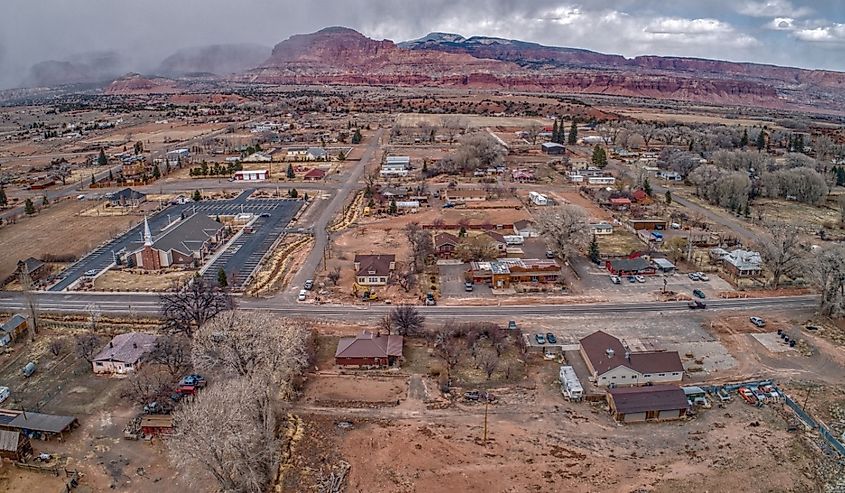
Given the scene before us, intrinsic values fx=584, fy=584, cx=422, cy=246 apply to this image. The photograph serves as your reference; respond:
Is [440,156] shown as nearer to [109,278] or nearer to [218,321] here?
[109,278]

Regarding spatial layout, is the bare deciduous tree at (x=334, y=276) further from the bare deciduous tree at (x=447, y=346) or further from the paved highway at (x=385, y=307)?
the bare deciduous tree at (x=447, y=346)

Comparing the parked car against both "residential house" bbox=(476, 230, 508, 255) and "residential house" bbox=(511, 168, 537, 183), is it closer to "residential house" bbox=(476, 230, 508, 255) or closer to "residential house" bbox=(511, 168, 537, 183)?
"residential house" bbox=(476, 230, 508, 255)

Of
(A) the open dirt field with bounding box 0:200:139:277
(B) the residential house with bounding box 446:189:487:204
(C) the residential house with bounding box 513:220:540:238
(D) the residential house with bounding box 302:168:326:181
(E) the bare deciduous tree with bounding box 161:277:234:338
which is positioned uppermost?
(D) the residential house with bounding box 302:168:326:181

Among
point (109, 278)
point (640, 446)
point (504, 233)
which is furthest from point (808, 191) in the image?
point (109, 278)

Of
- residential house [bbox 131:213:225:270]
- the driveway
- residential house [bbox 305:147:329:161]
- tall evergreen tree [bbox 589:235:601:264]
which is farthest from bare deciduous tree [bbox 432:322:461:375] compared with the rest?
residential house [bbox 305:147:329:161]

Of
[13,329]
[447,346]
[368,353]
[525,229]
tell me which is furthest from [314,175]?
[447,346]

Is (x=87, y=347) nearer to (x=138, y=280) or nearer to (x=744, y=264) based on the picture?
(x=138, y=280)
